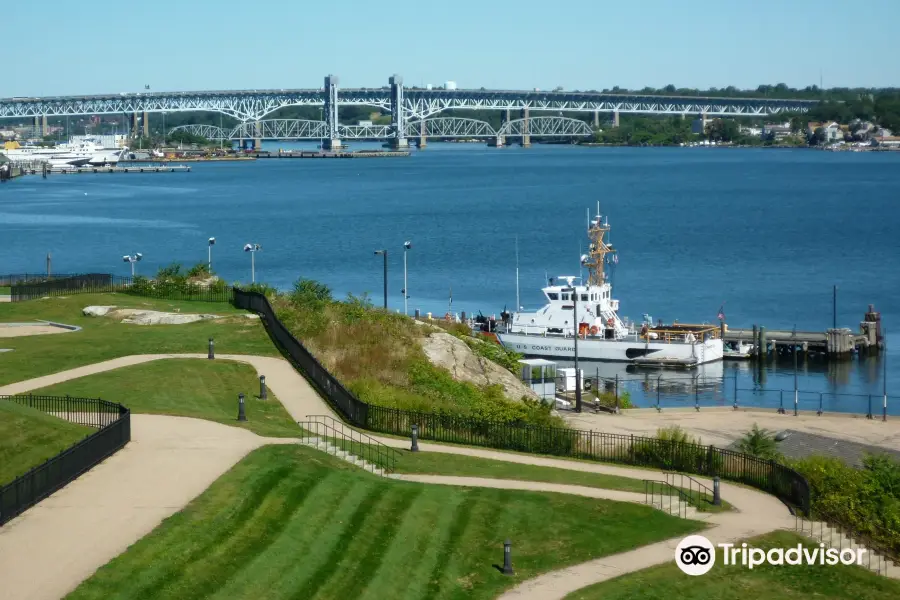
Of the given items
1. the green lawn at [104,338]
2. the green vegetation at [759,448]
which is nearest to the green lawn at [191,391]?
the green lawn at [104,338]

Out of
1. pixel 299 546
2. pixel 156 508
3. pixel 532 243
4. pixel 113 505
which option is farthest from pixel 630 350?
pixel 532 243

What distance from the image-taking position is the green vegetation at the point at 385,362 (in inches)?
1415

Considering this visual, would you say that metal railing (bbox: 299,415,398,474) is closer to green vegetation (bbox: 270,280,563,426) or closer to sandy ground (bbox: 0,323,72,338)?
green vegetation (bbox: 270,280,563,426)

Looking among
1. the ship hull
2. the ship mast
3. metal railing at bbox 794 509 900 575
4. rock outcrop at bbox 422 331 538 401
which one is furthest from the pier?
metal railing at bbox 794 509 900 575

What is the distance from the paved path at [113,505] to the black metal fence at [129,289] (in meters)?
21.9

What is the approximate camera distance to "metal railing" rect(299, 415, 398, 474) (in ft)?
94.6

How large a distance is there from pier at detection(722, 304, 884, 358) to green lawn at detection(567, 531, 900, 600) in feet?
147

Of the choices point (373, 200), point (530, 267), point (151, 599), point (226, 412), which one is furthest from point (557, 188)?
point (151, 599)

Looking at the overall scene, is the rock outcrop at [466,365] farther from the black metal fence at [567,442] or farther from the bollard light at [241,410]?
the bollard light at [241,410]

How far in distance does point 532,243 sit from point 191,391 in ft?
278

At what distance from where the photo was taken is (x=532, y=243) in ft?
386

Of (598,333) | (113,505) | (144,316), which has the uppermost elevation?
(144,316)

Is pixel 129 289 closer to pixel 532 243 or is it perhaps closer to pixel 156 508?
pixel 156 508

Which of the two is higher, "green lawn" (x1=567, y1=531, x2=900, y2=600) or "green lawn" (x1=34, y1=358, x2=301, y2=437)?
"green lawn" (x1=34, y1=358, x2=301, y2=437)
